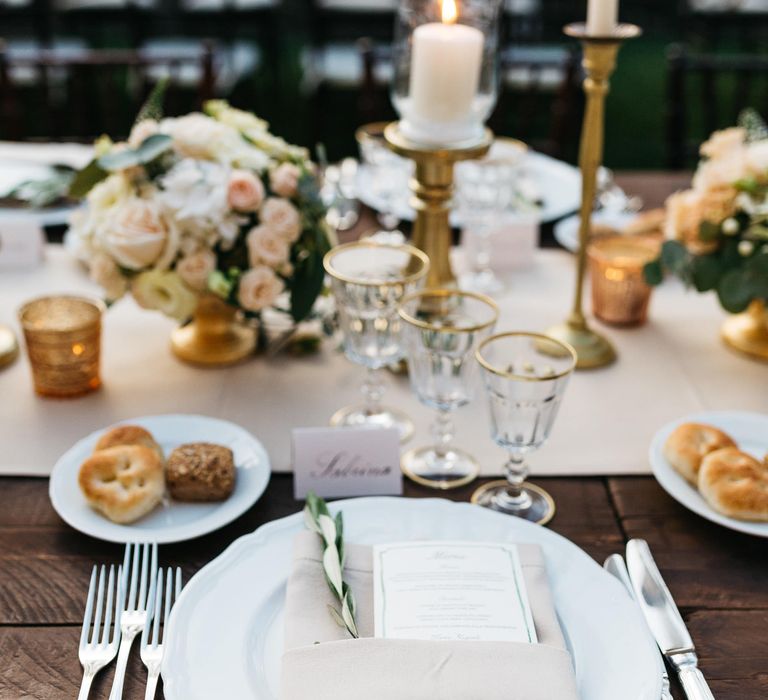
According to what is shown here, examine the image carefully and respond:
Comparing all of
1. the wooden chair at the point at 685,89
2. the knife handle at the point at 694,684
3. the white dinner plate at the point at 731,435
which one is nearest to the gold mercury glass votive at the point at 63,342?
the white dinner plate at the point at 731,435

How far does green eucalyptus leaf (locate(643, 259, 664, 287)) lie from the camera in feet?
4.60

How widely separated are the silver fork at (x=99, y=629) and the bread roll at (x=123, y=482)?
7 cm

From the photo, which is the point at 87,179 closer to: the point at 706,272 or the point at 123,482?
the point at 123,482

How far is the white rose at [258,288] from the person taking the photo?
1.25 metres

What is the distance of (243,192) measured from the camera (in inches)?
48.4

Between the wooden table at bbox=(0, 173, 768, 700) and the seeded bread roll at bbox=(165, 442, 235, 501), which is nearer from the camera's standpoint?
the wooden table at bbox=(0, 173, 768, 700)

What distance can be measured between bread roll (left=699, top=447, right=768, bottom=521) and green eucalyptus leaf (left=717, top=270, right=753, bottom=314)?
34cm

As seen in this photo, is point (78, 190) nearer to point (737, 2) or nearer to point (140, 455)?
point (140, 455)

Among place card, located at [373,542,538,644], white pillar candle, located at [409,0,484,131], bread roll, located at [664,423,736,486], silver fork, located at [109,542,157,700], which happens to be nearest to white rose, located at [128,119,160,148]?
white pillar candle, located at [409,0,484,131]

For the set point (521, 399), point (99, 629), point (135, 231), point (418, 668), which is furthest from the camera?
point (135, 231)

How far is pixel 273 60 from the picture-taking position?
14.8ft

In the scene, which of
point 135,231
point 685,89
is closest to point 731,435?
point 135,231

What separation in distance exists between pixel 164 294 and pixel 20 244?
0.50 metres

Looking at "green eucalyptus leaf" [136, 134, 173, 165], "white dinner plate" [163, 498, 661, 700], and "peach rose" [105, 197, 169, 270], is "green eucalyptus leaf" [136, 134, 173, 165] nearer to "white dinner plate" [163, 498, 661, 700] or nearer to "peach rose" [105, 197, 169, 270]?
"peach rose" [105, 197, 169, 270]
